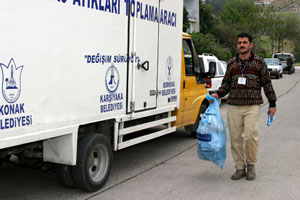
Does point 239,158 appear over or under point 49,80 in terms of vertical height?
under

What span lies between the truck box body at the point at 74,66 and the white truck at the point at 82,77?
0.01 metres

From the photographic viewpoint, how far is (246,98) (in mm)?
5879

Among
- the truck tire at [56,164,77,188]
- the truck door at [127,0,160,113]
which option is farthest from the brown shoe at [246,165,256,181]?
the truck tire at [56,164,77,188]

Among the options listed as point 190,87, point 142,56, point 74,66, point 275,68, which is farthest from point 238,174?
point 275,68

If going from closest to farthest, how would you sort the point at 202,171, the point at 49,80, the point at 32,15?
the point at 32,15 < the point at 49,80 < the point at 202,171

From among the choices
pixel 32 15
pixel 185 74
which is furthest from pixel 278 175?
pixel 32 15

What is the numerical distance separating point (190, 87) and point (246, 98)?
2384 mm

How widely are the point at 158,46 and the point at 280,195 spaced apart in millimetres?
2909

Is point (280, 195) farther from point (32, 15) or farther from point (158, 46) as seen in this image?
point (32, 15)

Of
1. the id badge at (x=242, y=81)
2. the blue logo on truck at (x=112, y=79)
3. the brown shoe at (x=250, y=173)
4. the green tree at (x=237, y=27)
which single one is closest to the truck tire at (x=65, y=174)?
the blue logo on truck at (x=112, y=79)

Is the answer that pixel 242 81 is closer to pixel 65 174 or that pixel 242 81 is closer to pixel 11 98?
pixel 65 174

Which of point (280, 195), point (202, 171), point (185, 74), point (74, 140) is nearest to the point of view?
point (74, 140)

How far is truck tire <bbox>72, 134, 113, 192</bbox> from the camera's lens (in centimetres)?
511

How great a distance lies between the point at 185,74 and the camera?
7984 millimetres
